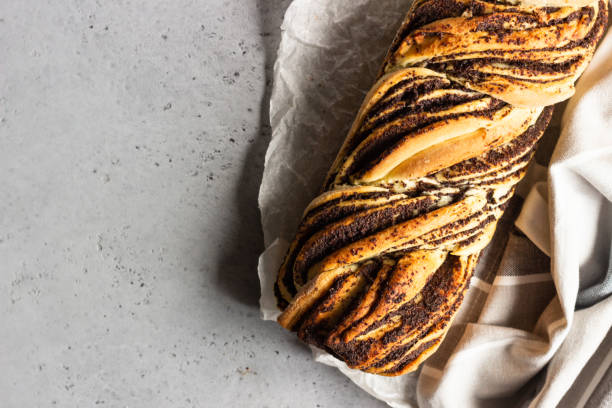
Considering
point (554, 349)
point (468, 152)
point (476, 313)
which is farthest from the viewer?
point (476, 313)

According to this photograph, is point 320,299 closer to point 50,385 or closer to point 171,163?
point 171,163

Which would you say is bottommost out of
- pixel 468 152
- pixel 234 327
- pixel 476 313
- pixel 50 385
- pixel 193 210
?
pixel 50 385

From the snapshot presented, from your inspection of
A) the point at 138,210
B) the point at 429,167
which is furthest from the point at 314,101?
the point at 138,210

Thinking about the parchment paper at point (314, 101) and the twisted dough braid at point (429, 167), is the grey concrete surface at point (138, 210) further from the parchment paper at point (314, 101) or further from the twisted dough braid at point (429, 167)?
the twisted dough braid at point (429, 167)

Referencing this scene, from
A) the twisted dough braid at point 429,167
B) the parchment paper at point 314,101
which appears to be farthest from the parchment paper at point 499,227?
the twisted dough braid at point 429,167

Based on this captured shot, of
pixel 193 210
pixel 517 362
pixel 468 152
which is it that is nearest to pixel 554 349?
pixel 517 362

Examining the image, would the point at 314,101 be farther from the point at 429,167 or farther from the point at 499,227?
the point at 499,227
